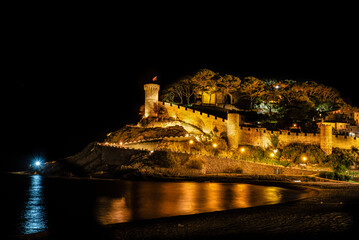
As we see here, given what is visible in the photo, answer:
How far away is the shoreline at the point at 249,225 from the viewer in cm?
841

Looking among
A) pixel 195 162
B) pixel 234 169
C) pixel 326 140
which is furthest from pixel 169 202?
pixel 326 140

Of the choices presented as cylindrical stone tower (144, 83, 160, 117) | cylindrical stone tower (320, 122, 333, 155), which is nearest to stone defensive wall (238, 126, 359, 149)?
cylindrical stone tower (320, 122, 333, 155)

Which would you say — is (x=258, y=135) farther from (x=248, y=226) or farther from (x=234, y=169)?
(x=248, y=226)

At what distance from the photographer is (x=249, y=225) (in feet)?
31.1

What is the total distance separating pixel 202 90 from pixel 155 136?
1173 cm

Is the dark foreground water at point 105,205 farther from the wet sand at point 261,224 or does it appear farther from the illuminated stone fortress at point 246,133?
the illuminated stone fortress at point 246,133

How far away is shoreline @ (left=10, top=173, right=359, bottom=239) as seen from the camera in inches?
331

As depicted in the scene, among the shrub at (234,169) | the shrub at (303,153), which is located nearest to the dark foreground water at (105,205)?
the shrub at (234,169)

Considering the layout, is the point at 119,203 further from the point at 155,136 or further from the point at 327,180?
the point at 155,136

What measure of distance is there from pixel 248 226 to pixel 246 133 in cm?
2390

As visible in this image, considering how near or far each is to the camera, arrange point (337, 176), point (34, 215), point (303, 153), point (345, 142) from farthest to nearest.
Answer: point (345, 142) → point (303, 153) → point (337, 176) → point (34, 215)

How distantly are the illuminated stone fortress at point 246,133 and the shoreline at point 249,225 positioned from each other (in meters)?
18.8

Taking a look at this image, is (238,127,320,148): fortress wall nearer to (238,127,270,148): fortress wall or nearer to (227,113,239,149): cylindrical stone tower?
(238,127,270,148): fortress wall

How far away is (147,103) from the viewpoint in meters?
38.2
